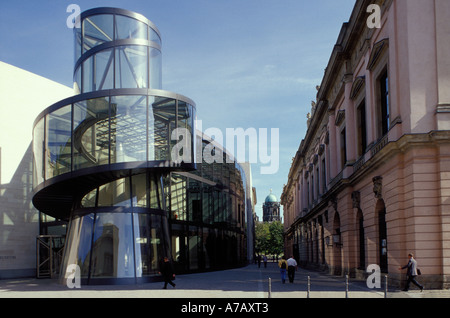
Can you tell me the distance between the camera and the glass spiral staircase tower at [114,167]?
85.8 feet

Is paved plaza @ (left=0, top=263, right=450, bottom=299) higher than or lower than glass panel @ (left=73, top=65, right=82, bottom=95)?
lower

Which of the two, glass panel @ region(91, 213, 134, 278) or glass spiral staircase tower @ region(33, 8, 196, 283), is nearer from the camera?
glass panel @ region(91, 213, 134, 278)

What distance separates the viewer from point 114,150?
85.6 feet

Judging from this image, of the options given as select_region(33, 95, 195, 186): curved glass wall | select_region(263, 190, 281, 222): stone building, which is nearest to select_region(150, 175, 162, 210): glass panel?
select_region(33, 95, 195, 186): curved glass wall

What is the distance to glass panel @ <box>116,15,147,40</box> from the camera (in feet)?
99.5

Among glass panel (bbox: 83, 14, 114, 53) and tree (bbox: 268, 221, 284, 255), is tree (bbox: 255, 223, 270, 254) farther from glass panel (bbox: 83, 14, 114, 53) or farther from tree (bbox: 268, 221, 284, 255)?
glass panel (bbox: 83, 14, 114, 53)

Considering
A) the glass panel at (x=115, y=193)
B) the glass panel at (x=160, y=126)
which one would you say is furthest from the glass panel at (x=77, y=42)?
the glass panel at (x=115, y=193)

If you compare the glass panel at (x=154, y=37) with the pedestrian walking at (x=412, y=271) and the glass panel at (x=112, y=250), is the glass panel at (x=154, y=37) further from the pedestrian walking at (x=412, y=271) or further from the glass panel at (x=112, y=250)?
the pedestrian walking at (x=412, y=271)

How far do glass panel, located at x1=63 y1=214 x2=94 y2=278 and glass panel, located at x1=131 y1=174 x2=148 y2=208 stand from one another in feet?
7.56

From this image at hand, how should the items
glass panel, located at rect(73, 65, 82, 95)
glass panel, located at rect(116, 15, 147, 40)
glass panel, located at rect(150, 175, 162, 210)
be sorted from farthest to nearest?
glass panel, located at rect(73, 65, 82, 95) → glass panel, located at rect(116, 15, 147, 40) → glass panel, located at rect(150, 175, 162, 210)

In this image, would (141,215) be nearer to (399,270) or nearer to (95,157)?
(95,157)

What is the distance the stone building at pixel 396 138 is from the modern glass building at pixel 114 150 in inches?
375
